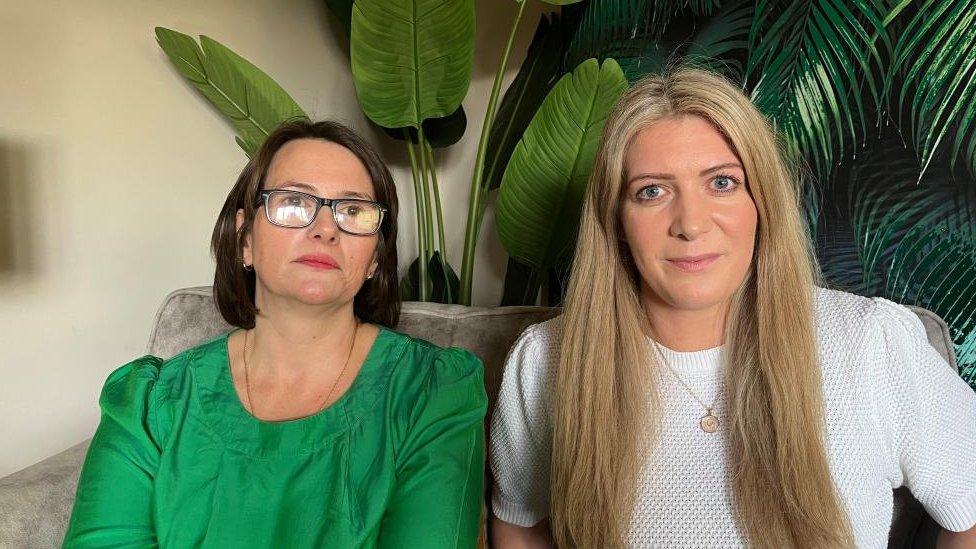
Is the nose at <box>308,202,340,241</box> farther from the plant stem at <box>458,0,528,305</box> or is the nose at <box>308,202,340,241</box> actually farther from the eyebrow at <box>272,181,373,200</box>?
the plant stem at <box>458,0,528,305</box>

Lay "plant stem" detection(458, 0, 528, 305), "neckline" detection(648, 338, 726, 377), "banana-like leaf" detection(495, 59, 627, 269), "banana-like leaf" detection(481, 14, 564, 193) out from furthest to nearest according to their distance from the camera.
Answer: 1. "banana-like leaf" detection(481, 14, 564, 193)
2. "plant stem" detection(458, 0, 528, 305)
3. "banana-like leaf" detection(495, 59, 627, 269)
4. "neckline" detection(648, 338, 726, 377)

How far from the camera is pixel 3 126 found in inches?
56.5

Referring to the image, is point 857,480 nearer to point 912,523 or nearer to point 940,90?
point 912,523

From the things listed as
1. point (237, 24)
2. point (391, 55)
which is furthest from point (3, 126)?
point (391, 55)

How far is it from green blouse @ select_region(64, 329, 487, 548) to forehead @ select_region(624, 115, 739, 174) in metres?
0.47

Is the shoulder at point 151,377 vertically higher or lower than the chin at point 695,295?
lower

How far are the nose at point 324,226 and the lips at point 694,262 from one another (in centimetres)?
55

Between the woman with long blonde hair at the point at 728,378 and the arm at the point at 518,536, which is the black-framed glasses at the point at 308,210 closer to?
the woman with long blonde hair at the point at 728,378

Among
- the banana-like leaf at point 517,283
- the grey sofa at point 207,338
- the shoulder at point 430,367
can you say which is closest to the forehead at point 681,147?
the shoulder at point 430,367

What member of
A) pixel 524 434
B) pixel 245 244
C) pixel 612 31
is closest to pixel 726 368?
pixel 524 434

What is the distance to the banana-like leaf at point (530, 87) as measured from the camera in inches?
77.5

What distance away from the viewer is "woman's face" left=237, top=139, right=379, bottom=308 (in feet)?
3.60

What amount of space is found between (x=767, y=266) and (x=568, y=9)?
1246 mm

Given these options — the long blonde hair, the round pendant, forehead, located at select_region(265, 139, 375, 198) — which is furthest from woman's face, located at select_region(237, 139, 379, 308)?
the round pendant
